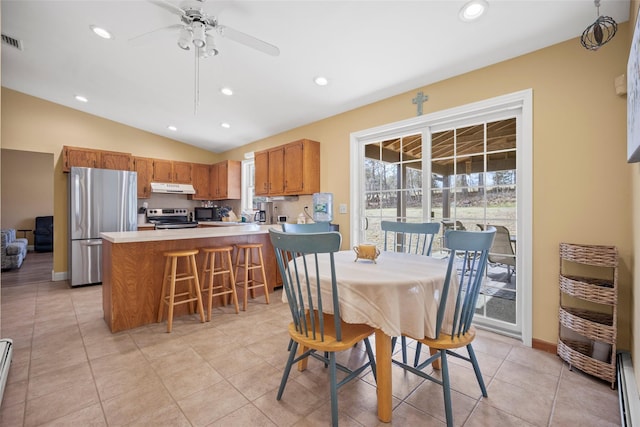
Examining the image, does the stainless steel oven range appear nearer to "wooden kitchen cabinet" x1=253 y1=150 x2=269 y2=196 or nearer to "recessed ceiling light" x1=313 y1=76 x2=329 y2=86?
"wooden kitchen cabinet" x1=253 y1=150 x2=269 y2=196

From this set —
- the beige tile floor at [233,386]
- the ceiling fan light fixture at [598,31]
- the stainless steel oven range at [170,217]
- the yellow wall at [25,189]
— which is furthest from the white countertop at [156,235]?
the yellow wall at [25,189]

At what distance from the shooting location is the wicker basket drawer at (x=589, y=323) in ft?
5.88

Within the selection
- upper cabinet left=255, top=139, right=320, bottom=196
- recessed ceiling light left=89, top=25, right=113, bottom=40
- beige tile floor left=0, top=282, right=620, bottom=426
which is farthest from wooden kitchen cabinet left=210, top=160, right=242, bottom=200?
beige tile floor left=0, top=282, right=620, bottom=426

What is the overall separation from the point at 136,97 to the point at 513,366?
5701 millimetres

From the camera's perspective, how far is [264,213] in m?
5.18

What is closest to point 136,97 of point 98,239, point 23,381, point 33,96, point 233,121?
point 233,121

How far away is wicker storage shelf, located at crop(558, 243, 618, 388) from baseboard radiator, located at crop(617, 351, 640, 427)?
7 cm

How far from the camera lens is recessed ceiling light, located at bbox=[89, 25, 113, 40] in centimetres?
272

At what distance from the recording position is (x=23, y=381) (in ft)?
6.10

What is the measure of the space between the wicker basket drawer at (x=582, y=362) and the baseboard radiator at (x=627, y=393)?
0.06 meters

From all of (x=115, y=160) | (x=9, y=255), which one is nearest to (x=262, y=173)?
(x=115, y=160)

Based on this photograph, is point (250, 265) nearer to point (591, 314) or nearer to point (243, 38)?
point (243, 38)

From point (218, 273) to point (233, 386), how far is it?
142cm

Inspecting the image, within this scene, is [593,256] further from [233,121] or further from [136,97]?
[136,97]
